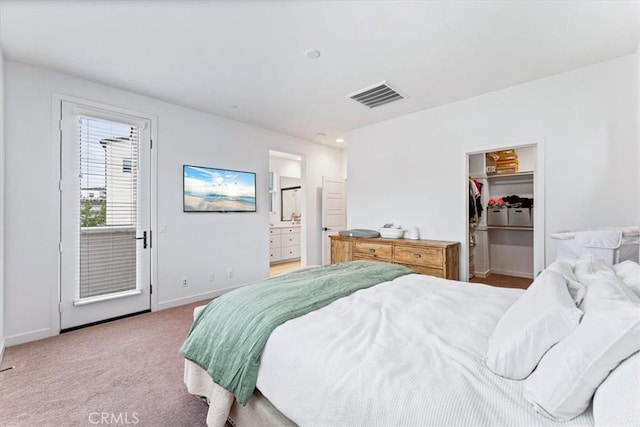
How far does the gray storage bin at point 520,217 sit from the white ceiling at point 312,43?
8.09 ft

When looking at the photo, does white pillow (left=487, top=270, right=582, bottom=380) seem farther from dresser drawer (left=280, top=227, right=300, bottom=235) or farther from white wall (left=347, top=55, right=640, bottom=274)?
dresser drawer (left=280, top=227, right=300, bottom=235)

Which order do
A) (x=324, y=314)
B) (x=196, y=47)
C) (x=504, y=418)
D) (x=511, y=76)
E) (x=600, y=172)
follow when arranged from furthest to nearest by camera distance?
(x=511, y=76), (x=600, y=172), (x=196, y=47), (x=324, y=314), (x=504, y=418)

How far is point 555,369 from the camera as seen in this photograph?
2.67ft

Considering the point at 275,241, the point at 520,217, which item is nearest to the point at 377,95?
the point at 520,217

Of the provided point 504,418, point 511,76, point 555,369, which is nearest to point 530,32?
point 511,76

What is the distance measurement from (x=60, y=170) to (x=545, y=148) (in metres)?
5.05

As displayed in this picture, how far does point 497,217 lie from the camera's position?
5.00 metres

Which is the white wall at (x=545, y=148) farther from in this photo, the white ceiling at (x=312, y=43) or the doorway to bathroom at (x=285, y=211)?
the doorway to bathroom at (x=285, y=211)

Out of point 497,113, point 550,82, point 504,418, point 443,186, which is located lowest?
point 504,418

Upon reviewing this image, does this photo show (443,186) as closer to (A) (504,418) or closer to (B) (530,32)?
(B) (530,32)

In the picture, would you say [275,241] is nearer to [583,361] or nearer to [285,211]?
[285,211]

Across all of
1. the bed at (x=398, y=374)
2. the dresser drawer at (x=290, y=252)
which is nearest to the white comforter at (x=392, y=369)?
the bed at (x=398, y=374)

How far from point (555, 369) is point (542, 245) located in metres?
2.79

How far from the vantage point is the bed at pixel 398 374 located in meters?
0.78
